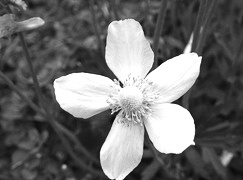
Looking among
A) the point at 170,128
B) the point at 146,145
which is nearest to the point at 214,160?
the point at 146,145

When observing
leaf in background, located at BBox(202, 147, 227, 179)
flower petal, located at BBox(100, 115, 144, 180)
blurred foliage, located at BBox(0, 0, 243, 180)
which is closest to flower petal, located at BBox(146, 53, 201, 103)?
flower petal, located at BBox(100, 115, 144, 180)

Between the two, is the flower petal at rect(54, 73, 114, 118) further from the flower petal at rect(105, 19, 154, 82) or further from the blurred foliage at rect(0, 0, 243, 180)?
the blurred foliage at rect(0, 0, 243, 180)

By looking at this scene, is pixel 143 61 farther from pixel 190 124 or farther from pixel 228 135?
pixel 228 135

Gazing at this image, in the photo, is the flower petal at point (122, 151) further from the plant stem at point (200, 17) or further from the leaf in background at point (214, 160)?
the leaf in background at point (214, 160)

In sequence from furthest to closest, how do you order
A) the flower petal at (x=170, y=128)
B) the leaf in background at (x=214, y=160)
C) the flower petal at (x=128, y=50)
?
the leaf in background at (x=214, y=160) → the flower petal at (x=128, y=50) → the flower petal at (x=170, y=128)

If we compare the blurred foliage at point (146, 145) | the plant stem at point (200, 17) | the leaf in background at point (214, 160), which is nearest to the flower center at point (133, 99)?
the plant stem at point (200, 17)

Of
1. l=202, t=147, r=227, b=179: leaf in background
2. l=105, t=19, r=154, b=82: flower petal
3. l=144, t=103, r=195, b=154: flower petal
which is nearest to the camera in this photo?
l=144, t=103, r=195, b=154: flower petal

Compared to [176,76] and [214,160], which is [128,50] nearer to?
[176,76]
